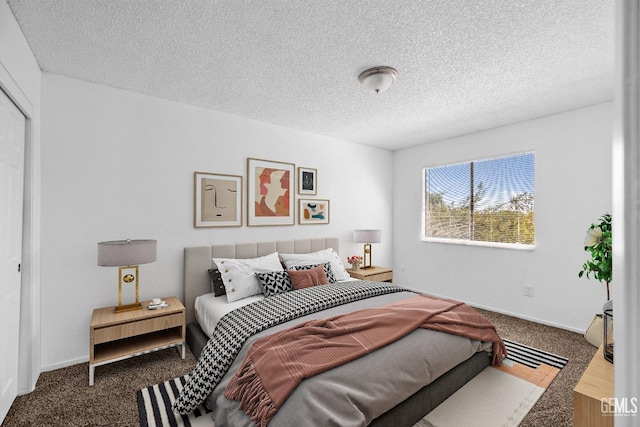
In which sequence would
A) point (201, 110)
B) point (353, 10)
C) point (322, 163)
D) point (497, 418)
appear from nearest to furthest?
point (353, 10) < point (497, 418) < point (201, 110) < point (322, 163)

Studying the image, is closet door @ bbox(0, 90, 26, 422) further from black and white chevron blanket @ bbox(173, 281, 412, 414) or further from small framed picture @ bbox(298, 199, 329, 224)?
small framed picture @ bbox(298, 199, 329, 224)

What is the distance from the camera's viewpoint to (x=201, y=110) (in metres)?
3.29

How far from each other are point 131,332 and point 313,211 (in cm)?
254

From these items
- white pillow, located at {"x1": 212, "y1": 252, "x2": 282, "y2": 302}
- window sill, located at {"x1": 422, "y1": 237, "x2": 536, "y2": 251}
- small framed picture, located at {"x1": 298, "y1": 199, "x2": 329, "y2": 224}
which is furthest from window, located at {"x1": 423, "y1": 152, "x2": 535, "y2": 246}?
white pillow, located at {"x1": 212, "y1": 252, "x2": 282, "y2": 302}

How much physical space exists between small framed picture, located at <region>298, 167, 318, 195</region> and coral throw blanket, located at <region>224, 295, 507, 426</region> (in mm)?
2161

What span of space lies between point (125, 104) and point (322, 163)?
97.0 inches

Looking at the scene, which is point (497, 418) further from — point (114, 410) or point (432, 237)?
point (432, 237)

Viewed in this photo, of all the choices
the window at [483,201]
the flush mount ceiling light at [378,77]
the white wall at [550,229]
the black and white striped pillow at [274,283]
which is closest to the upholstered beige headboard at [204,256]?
the black and white striped pillow at [274,283]

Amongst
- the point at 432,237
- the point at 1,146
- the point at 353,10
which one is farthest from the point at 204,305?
the point at 432,237

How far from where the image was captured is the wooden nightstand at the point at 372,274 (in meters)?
4.13

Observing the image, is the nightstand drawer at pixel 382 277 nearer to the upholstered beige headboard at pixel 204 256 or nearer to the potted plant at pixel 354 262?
the potted plant at pixel 354 262

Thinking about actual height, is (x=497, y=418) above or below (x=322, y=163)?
below

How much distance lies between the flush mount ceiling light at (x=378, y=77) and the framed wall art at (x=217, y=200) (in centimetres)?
184

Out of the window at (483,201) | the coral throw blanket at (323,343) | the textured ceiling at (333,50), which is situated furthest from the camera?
the window at (483,201)
